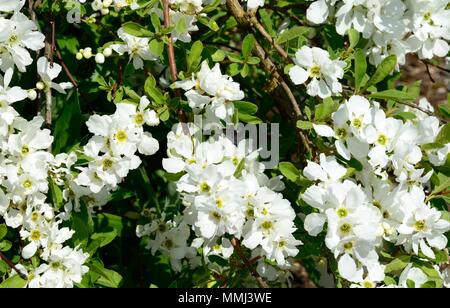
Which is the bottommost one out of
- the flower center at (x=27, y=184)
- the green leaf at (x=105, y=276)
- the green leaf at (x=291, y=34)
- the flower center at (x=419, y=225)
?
the green leaf at (x=105, y=276)

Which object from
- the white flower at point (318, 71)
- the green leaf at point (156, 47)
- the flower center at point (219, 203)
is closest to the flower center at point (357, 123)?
the white flower at point (318, 71)

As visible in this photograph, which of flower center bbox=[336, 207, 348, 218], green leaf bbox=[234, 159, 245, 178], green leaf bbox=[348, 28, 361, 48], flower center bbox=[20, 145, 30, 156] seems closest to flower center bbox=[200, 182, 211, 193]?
green leaf bbox=[234, 159, 245, 178]

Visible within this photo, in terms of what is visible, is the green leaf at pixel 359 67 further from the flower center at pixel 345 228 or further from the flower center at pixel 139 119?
the flower center at pixel 139 119

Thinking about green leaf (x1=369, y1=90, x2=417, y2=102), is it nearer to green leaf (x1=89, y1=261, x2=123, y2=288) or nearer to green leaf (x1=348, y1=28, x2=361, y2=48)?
green leaf (x1=348, y1=28, x2=361, y2=48)

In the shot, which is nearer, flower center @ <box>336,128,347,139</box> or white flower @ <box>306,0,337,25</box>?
flower center @ <box>336,128,347,139</box>

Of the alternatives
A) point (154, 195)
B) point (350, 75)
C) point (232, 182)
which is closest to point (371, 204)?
point (232, 182)

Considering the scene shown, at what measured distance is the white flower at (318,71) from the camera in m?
1.98

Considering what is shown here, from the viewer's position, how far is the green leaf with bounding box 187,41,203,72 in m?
1.97

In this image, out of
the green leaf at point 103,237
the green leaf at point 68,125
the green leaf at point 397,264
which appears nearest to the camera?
the green leaf at point 397,264

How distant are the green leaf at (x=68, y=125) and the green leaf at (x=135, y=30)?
1.35ft

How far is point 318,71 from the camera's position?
6.61ft

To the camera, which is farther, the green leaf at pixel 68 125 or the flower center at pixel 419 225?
the green leaf at pixel 68 125

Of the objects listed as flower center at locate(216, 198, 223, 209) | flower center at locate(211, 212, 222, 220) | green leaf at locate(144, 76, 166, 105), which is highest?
green leaf at locate(144, 76, 166, 105)

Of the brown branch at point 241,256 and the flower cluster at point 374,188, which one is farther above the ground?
the flower cluster at point 374,188
